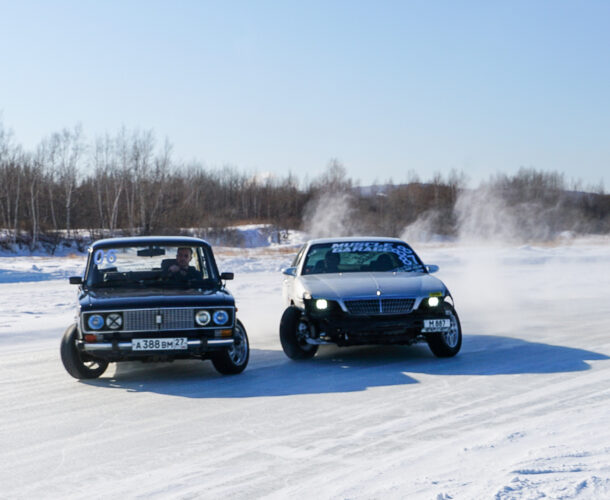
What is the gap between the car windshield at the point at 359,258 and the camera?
35.9ft

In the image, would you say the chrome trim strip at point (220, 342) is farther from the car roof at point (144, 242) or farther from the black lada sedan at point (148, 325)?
the car roof at point (144, 242)

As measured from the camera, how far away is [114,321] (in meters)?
8.12

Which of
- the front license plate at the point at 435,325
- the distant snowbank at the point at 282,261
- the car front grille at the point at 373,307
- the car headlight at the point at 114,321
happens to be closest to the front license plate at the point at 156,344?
the car headlight at the point at 114,321

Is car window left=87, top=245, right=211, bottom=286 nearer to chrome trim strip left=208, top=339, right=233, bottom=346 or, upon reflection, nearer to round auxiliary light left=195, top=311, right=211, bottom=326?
round auxiliary light left=195, top=311, right=211, bottom=326

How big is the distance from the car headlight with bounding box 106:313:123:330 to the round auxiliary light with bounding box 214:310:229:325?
3.20 ft

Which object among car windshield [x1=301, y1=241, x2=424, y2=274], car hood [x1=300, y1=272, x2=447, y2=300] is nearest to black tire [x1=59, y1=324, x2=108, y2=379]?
car hood [x1=300, y1=272, x2=447, y2=300]

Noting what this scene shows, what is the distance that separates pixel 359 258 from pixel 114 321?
4.08 meters

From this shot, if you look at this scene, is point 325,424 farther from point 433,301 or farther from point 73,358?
point 433,301

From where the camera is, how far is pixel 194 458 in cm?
534

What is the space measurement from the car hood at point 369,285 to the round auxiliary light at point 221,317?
59.1 inches

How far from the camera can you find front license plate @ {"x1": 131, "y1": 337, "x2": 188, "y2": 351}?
8.02 meters

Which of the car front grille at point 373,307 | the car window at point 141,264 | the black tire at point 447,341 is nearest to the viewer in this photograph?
the car front grille at point 373,307

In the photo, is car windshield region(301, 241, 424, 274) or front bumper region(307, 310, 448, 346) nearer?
front bumper region(307, 310, 448, 346)

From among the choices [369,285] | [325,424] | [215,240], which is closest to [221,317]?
[369,285]
